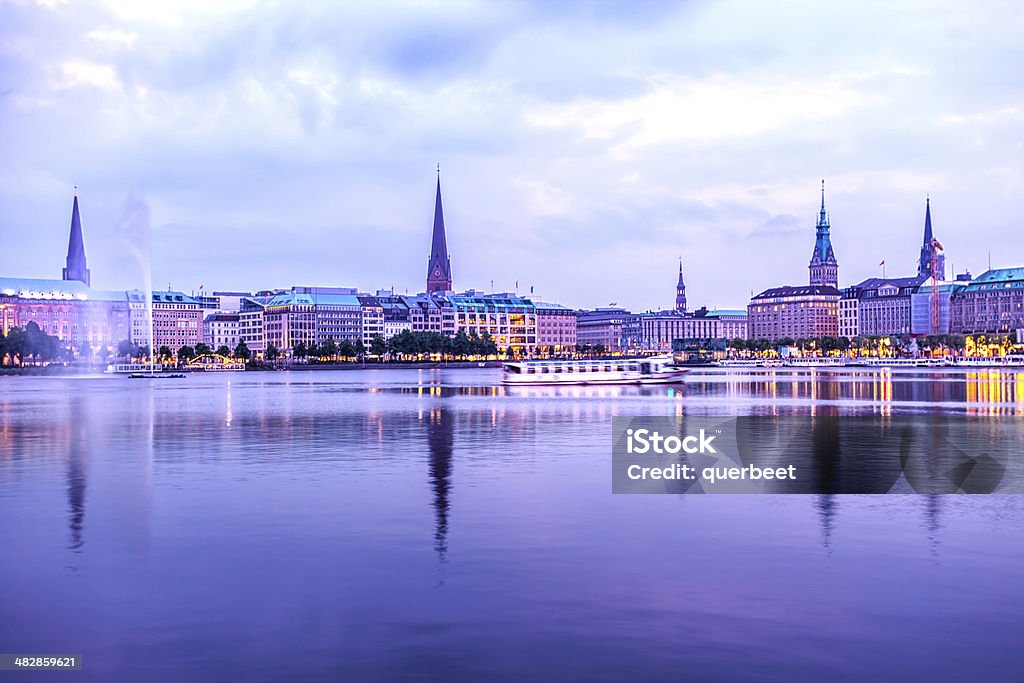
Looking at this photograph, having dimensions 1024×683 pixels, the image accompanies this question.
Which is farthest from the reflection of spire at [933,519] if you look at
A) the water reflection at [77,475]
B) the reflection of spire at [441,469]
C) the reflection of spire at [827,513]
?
the water reflection at [77,475]

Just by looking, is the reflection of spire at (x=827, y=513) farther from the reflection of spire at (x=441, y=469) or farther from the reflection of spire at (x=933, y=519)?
the reflection of spire at (x=441, y=469)

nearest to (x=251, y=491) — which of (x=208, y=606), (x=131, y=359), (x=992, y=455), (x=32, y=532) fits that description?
(x=32, y=532)

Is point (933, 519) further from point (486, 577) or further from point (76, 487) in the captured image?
point (76, 487)

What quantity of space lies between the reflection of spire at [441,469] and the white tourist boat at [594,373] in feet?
179

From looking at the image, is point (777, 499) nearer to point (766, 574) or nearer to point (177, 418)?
point (766, 574)

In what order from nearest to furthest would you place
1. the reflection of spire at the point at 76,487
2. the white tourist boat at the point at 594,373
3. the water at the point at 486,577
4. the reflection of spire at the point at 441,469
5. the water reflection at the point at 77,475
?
the water at the point at 486,577
the reflection of spire at the point at 441,469
the reflection of spire at the point at 76,487
the water reflection at the point at 77,475
the white tourist boat at the point at 594,373

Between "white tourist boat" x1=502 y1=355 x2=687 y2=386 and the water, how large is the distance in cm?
7614

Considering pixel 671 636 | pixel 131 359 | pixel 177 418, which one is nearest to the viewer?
→ pixel 671 636

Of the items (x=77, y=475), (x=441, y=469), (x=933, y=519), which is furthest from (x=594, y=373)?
(x=933, y=519)

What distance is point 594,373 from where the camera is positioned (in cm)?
10825

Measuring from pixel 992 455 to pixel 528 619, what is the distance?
71.7ft

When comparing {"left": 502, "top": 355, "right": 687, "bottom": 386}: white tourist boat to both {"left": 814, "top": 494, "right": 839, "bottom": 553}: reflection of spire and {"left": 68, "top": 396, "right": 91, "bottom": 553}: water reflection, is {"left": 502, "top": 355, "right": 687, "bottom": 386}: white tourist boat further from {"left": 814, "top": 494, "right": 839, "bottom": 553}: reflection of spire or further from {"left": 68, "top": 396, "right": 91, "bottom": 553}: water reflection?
{"left": 814, "top": 494, "right": 839, "bottom": 553}: reflection of spire

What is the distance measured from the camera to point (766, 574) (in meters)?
15.4

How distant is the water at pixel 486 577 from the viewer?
1161 cm
